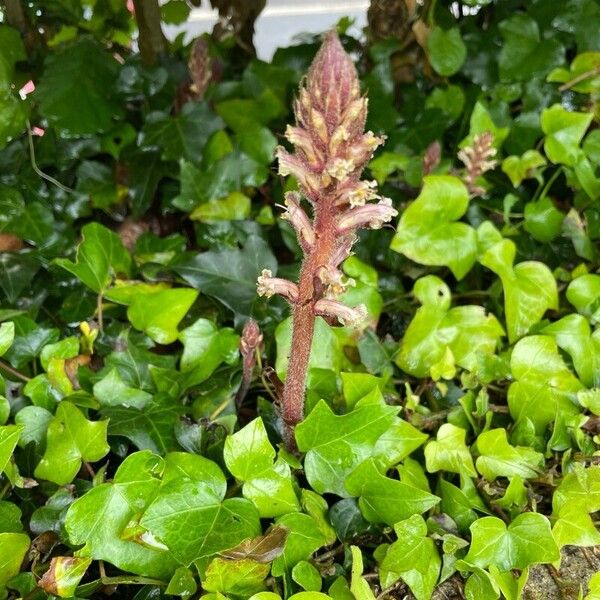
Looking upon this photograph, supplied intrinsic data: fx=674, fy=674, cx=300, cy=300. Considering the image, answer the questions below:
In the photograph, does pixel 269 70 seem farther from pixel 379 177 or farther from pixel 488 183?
pixel 488 183

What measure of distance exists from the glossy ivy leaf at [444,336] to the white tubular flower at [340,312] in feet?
0.85

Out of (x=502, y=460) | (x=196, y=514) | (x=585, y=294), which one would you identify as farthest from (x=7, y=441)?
(x=585, y=294)

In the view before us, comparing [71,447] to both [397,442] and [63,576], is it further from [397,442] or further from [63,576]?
[397,442]

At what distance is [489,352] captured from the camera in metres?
0.85

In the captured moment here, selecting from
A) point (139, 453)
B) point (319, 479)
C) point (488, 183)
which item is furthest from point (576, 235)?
point (139, 453)

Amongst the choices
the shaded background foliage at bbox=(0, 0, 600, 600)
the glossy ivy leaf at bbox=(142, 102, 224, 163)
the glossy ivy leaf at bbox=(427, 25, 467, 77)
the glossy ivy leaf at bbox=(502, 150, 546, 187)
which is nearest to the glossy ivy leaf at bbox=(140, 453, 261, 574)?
the shaded background foliage at bbox=(0, 0, 600, 600)

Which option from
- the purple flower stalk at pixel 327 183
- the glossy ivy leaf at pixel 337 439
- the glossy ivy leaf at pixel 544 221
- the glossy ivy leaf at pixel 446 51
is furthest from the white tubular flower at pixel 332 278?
the glossy ivy leaf at pixel 446 51

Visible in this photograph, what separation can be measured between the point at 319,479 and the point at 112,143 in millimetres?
694

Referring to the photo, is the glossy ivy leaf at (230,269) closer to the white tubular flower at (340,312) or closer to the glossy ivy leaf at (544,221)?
the white tubular flower at (340,312)

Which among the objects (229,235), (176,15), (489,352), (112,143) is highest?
(176,15)

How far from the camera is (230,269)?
0.91 meters

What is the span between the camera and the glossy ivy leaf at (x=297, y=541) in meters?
0.64

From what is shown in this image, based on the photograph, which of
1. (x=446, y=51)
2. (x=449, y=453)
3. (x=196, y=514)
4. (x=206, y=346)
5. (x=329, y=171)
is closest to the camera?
(x=329, y=171)

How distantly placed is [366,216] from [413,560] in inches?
13.0
